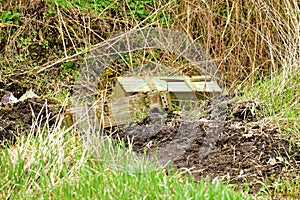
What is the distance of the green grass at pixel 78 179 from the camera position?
106 inches

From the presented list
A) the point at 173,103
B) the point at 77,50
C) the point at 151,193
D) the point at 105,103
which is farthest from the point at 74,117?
the point at 77,50

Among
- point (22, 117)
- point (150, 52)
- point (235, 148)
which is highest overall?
point (150, 52)

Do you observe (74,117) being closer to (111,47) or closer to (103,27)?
(111,47)

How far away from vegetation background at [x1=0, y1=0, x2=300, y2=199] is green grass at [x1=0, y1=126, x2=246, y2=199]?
0.07ft

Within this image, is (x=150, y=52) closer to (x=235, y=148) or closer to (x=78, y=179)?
(x=235, y=148)

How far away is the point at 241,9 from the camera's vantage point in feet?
16.2

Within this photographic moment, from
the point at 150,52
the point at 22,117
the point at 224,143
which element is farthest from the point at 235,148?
the point at 150,52

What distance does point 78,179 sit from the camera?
2912mm

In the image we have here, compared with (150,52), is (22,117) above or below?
below

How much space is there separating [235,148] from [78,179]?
42.0 inches

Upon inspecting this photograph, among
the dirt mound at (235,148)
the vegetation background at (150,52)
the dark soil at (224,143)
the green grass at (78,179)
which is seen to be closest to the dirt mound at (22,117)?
the dark soil at (224,143)

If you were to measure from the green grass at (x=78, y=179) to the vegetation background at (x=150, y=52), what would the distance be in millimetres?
22

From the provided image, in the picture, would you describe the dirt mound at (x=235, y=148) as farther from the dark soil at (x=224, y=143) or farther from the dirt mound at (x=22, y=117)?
the dirt mound at (x=22, y=117)

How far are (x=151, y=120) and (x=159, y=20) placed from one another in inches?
57.8
